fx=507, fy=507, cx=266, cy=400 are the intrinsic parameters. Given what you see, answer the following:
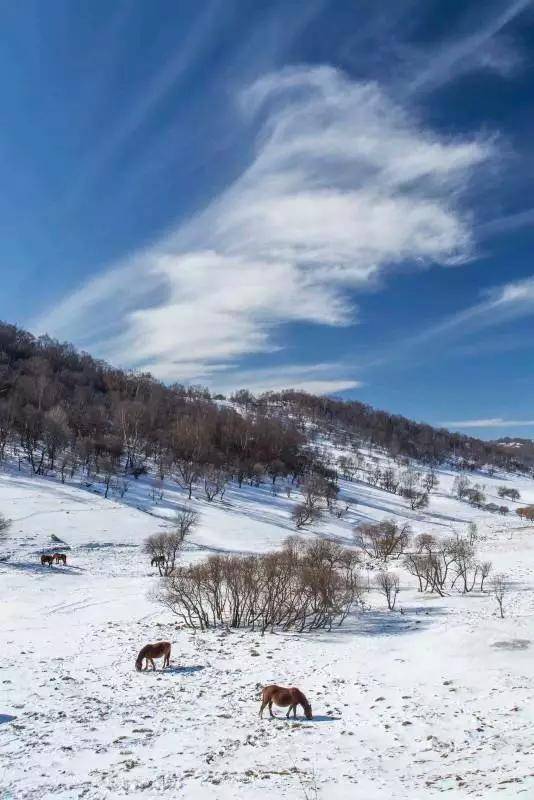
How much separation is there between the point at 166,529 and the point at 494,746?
161 feet

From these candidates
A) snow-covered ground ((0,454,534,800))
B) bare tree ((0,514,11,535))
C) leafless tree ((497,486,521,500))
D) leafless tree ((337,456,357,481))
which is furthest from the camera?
leafless tree ((497,486,521,500))

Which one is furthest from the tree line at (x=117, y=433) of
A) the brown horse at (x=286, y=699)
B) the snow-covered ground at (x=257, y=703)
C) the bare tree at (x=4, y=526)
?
the brown horse at (x=286, y=699)

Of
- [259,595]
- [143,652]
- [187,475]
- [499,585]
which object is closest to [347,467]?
[187,475]

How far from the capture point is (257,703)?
14.2 meters

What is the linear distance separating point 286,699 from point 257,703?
1.75 meters

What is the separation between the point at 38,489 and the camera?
64688mm

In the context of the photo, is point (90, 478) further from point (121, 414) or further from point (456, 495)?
point (456, 495)

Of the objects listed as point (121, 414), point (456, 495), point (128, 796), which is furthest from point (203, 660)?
point (456, 495)

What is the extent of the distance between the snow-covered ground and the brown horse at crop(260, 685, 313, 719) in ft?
1.35

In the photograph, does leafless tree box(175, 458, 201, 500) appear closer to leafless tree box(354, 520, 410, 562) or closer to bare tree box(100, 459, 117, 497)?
bare tree box(100, 459, 117, 497)

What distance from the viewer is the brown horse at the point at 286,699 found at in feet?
42.0

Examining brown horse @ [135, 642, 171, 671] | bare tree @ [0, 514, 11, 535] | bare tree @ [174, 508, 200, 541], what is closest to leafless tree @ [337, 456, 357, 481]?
bare tree @ [174, 508, 200, 541]

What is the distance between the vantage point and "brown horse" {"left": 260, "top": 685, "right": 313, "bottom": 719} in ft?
42.0

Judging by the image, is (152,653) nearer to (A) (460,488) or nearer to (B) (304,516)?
(B) (304,516)
